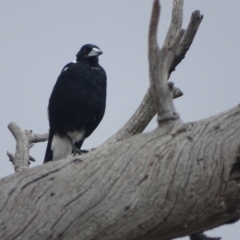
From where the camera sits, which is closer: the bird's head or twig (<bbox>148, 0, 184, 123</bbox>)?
twig (<bbox>148, 0, 184, 123</bbox>)

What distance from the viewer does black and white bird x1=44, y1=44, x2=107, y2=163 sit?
4.54 meters

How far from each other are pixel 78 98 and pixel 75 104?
52mm

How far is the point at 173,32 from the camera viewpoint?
343 cm

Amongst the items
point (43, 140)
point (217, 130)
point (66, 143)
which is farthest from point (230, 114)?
point (66, 143)

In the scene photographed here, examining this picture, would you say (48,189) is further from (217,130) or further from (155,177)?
(217,130)

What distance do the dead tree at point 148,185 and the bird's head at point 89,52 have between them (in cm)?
260

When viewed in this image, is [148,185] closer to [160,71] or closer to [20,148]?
[160,71]

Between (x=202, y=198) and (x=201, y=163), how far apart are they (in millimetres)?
121

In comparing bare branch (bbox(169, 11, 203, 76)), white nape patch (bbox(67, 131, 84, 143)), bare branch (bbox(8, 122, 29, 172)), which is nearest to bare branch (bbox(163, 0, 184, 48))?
bare branch (bbox(169, 11, 203, 76))

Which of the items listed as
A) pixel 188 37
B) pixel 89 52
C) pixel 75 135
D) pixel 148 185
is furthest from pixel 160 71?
pixel 89 52

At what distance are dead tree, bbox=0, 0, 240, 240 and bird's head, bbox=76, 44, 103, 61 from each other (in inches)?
102

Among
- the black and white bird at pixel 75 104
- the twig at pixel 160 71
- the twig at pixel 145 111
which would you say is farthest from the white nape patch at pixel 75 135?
the twig at pixel 160 71

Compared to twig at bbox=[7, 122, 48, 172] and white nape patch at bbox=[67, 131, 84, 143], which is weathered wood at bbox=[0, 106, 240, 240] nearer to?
twig at bbox=[7, 122, 48, 172]

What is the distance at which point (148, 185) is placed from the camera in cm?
212
